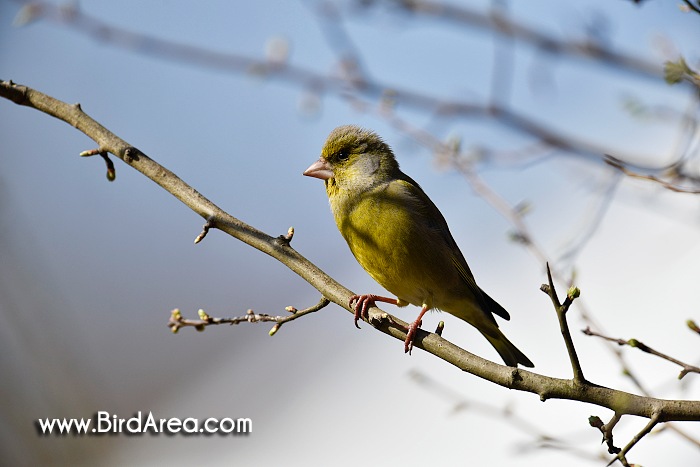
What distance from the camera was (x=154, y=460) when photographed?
7711 mm

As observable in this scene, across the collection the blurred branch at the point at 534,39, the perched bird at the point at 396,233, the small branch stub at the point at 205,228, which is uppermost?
the blurred branch at the point at 534,39

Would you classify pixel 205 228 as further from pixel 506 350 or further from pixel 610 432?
pixel 506 350

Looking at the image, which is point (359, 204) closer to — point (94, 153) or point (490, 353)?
point (94, 153)

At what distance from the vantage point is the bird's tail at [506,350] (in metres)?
4.26

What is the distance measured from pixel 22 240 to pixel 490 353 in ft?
14.1

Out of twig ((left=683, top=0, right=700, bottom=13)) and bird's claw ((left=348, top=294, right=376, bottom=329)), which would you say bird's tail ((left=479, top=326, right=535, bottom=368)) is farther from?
twig ((left=683, top=0, right=700, bottom=13))

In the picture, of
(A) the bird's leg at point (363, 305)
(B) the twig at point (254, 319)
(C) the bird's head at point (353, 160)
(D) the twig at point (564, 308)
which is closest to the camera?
(D) the twig at point (564, 308)

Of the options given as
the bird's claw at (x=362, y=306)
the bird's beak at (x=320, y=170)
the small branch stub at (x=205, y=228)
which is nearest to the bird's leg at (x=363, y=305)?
the bird's claw at (x=362, y=306)

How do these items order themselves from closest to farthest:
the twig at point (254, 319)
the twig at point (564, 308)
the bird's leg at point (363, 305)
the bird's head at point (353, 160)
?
1. the twig at point (564, 308)
2. the twig at point (254, 319)
3. the bird's leg at point (363, 305)
4. the bird's head at point (353, 160)

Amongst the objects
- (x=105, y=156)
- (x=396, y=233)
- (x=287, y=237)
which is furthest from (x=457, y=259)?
(x=105, y=156)

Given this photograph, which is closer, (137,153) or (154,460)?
(137,153)

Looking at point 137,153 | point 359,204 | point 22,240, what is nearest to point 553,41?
point 359,204

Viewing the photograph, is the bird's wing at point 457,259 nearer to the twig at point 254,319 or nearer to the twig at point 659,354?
the twig at point 254,319

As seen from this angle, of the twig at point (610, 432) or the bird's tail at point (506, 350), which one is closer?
the twig at point (610, 432)
